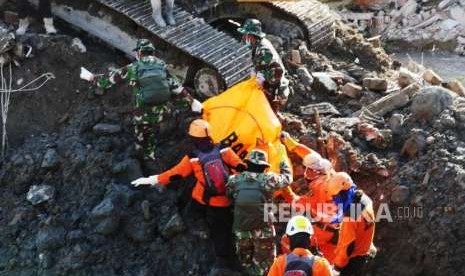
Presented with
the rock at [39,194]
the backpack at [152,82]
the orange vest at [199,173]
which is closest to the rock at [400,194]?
the orange vest at [199,173]

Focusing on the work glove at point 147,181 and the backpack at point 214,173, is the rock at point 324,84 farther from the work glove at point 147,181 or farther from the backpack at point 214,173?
the work glove at point 147,181

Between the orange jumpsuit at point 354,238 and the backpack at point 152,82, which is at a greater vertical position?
the backpack at point 152,82

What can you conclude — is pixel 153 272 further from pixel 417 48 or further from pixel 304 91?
pixel 417 48

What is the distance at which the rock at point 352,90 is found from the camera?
1154 centimetres

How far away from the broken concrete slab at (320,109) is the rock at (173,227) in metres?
2.74

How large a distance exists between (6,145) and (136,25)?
248 centimetres

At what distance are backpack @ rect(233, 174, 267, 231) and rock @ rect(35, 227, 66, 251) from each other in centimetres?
235

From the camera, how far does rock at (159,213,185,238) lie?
9289mm

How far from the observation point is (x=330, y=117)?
36.5 ft

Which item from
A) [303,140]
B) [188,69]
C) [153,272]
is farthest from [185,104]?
[153,272]

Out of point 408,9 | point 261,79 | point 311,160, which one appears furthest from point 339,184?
point 408,9

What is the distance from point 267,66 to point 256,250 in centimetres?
239

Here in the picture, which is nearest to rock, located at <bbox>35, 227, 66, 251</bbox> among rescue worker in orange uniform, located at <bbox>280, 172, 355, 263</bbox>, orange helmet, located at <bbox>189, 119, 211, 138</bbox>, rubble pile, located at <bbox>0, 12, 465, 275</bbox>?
rubble pile, located at <bbox>0, 12, 465, 275</bbox>

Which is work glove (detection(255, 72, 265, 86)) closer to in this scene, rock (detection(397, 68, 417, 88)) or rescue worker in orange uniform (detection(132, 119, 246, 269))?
rescue worker in orange uniform (detection(132, 119, 246, 269))
